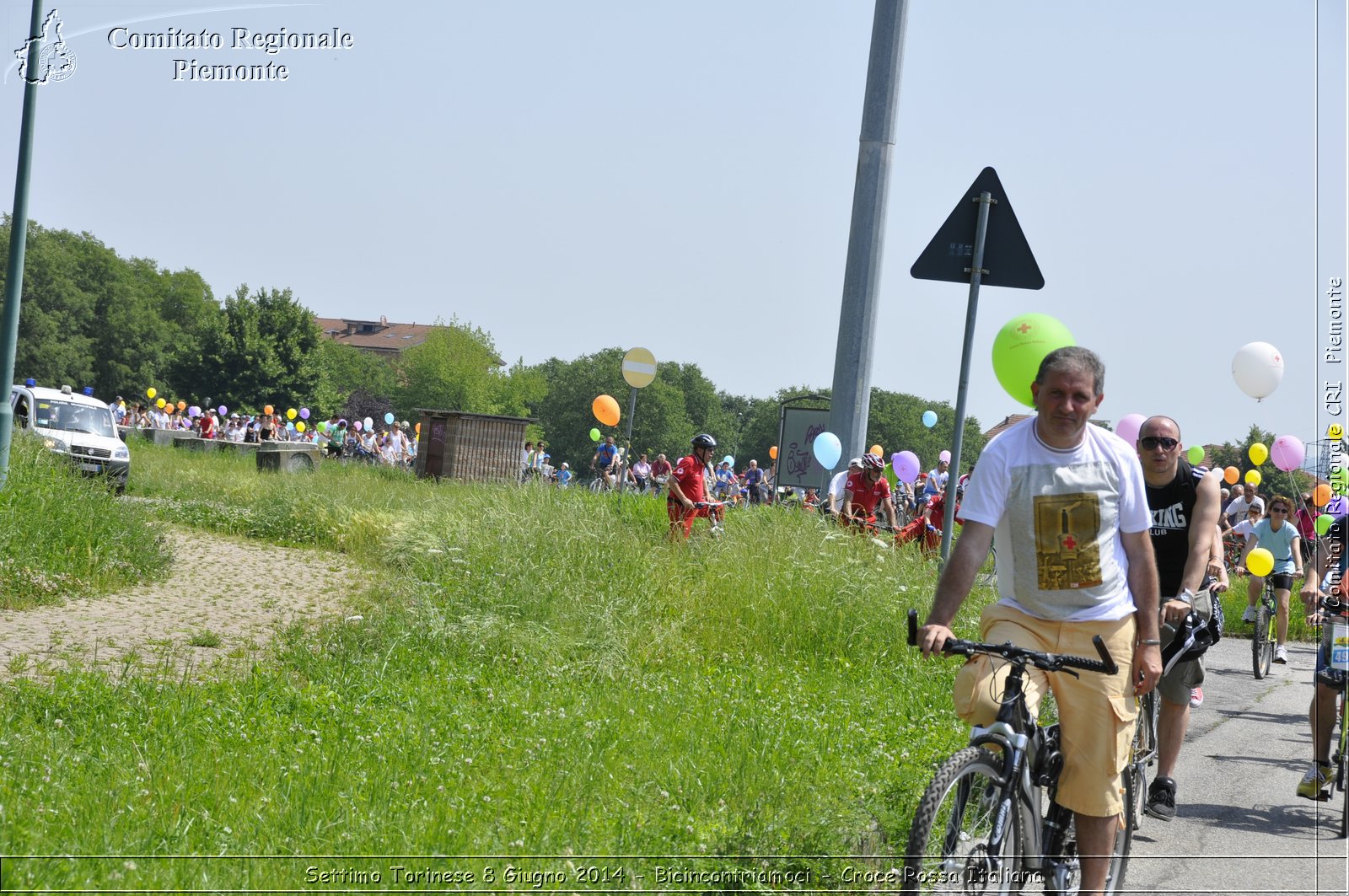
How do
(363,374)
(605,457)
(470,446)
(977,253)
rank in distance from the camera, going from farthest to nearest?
(363,374) → (605,457) → (470,446) → (977,253)

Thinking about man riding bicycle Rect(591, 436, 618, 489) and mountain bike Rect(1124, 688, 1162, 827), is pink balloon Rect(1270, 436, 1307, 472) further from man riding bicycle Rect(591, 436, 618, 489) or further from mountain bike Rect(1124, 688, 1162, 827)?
man riding bicycle Rect(591, 436, 618, 489)

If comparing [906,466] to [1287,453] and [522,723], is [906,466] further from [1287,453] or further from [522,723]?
[522,723]

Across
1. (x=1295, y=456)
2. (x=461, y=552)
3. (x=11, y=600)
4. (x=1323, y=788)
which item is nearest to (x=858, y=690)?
(x=1323, y=788)

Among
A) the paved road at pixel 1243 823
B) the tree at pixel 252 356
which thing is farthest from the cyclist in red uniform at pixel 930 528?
the tree at pixel 252 356

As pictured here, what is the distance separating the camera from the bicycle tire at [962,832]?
10.4ft

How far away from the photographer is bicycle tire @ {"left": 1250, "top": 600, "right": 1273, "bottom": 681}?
1149cm

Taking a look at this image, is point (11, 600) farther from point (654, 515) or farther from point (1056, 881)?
point (1056, 881)

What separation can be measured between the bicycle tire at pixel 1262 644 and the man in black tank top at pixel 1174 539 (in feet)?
21.3

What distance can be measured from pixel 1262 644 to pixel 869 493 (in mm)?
3860

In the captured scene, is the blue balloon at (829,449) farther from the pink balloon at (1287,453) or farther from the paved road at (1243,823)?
the pink balloon at (1287,453)

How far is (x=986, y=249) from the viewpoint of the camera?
281 inches

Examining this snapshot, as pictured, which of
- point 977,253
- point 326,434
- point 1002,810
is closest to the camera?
point 1002,810

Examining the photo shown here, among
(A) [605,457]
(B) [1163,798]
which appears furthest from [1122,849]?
(A) [605,457]

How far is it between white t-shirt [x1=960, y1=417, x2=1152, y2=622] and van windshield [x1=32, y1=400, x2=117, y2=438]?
1977 centimetres
